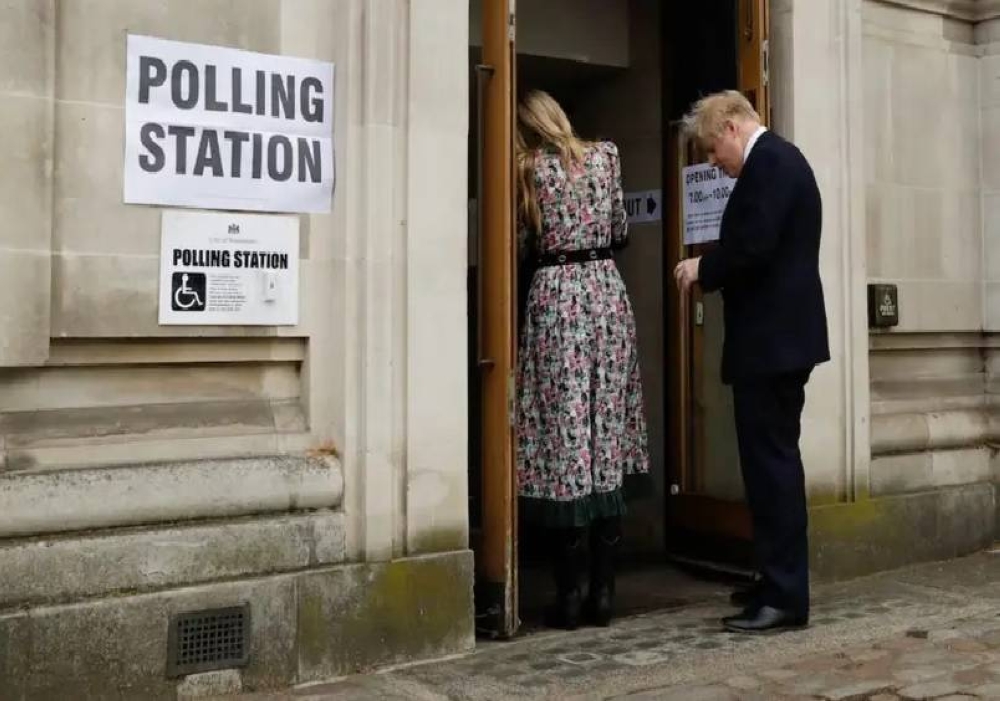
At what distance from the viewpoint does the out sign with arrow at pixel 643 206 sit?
639 cm

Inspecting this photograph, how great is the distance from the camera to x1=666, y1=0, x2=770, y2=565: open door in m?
5.75

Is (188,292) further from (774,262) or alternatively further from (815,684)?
(815,684)

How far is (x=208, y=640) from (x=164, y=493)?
0.51 m

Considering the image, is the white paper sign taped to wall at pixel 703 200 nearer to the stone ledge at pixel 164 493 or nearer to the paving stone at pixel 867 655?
the paving stone at pixel 867 655

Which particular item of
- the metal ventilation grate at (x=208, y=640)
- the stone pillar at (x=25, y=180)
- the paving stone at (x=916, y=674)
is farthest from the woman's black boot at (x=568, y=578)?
the stone pillar at (x=25, y=180)

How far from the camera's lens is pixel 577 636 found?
4.77m

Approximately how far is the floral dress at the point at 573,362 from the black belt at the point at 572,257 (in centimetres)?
2

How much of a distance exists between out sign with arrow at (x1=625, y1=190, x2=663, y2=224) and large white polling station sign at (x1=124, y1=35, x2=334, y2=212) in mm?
2463

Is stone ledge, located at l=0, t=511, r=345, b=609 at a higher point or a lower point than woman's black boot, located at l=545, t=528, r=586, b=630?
higher

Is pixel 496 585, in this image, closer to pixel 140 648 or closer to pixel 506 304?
pixel 506 304

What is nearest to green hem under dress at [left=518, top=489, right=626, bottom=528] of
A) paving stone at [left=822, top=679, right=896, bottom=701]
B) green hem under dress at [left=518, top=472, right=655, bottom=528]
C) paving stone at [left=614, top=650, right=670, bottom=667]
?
green hem under dress at [left=518, top=472, right=655, bottom=528]

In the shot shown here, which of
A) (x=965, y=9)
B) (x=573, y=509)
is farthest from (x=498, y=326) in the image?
(x=965, y=9)

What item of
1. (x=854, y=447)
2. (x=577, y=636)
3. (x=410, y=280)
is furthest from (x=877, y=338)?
(x=410, y=280)

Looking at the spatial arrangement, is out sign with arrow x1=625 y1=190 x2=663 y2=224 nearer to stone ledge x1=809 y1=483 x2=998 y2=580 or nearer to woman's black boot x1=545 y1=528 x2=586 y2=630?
stone ledge x1=809 y1=483 x2=998 y2=580
